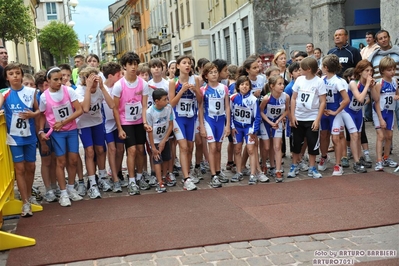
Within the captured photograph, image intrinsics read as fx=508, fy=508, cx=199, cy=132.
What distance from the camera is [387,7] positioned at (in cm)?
1370

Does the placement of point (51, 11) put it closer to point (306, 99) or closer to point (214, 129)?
point (214, 129)

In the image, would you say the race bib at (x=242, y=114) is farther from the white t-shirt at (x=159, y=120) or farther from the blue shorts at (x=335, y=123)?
the blue shorts at (x=335, y=123)

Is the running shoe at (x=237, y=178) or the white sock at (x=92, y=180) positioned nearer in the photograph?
the white sock at (x=92, y=180)

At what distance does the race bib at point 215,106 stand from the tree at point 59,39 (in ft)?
149

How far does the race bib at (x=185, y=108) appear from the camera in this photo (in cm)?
786

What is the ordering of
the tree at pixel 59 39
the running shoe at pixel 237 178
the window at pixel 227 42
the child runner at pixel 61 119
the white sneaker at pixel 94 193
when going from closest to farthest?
the child runner at pixel 61 119
the white sneaker at pixel 94 193
the running shoe at pixel 237 178
the window at pixel 227 42
the tree at pixel 59 39

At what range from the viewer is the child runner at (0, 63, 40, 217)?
21.3 feet

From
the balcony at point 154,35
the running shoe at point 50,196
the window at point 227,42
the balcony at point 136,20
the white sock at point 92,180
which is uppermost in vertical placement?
the balcony at point 136,20

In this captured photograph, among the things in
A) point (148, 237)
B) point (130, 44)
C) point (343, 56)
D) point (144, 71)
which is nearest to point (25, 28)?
point (144, 71)

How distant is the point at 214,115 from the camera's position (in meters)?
7.82

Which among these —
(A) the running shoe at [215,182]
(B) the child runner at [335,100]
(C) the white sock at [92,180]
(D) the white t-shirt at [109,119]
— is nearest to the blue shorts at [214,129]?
(A) the running shoe at [215,182]

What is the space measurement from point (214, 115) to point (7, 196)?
3220 millimetres

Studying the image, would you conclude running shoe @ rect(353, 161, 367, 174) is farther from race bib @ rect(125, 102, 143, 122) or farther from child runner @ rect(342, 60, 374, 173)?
race bib @ rect(125, 102, 143, 122)

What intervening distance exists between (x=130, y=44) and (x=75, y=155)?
75355mm
